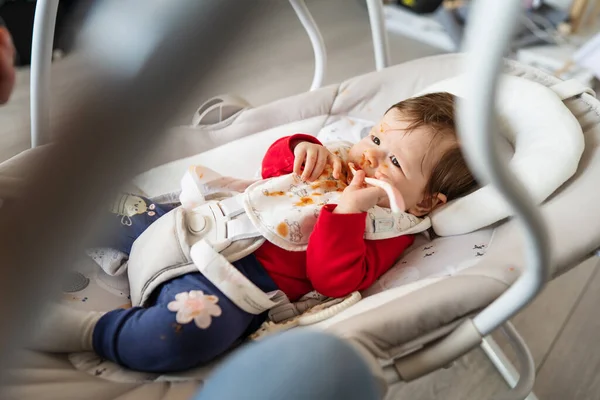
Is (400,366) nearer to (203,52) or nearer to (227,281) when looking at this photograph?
(227,281)

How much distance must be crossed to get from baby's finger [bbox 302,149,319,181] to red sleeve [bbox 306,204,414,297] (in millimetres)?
98

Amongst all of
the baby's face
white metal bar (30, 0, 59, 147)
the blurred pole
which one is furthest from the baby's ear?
the blurred pole

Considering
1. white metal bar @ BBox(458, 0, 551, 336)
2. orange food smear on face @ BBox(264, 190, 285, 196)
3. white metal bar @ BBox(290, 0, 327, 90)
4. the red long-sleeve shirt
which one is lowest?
the red long-sleeve shirt

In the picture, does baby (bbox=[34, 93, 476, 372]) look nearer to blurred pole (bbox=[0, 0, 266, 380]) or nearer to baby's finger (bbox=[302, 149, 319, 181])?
baby's finger (bbox=[302, 149, 319, 181])

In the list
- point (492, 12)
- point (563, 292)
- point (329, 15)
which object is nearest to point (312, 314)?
point (492, 12)

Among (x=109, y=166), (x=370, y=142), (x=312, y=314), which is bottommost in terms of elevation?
(x=312, y=314)

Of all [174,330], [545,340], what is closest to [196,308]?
[174,330]

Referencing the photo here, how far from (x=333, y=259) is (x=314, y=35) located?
23.8 inches

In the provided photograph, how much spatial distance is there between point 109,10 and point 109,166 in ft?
0.34

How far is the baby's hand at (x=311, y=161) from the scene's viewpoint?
926 mm

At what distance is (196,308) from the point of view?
0.74m

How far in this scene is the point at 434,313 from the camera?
65 centimetres

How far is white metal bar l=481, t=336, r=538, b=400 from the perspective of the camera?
115 cm

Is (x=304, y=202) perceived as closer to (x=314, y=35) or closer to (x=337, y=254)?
(x=337, y=254)
